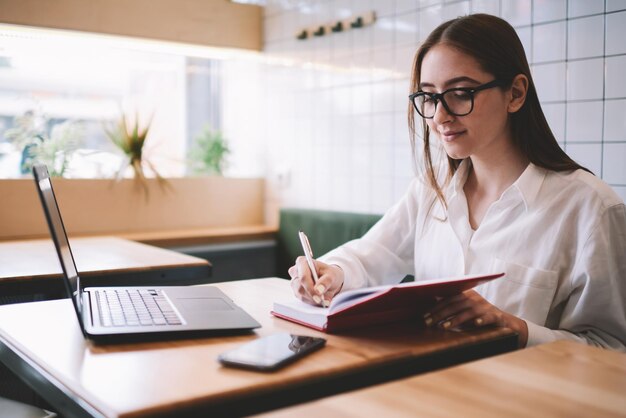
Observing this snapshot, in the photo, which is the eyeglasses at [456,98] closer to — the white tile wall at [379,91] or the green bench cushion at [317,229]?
the white tile wall at [379,91]

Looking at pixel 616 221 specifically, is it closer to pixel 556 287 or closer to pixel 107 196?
pixel 556 287

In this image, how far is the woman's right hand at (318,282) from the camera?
1518mm

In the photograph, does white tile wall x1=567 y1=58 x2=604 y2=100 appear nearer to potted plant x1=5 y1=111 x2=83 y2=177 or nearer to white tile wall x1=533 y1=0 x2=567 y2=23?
white tile wall x1=533 y1=0 x2=567 y2=23

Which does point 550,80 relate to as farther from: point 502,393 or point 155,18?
point 155,18

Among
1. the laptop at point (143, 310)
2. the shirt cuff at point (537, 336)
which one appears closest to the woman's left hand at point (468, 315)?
the shirt cuff at point (537, 336)

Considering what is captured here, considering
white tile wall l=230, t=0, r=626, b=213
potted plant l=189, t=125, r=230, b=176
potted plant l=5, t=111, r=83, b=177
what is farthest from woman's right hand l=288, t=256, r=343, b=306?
potted plant l=189, t=125, r=230, b=176

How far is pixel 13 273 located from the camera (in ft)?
6.96

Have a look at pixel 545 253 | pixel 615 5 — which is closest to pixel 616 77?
pixel 615 5

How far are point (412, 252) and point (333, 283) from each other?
529 mm

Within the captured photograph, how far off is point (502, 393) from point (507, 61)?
104 cm

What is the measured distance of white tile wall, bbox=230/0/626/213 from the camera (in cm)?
239

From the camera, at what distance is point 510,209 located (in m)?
1.71

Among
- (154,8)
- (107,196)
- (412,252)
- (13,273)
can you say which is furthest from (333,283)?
(154,8)

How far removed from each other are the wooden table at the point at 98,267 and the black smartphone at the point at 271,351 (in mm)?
1161
